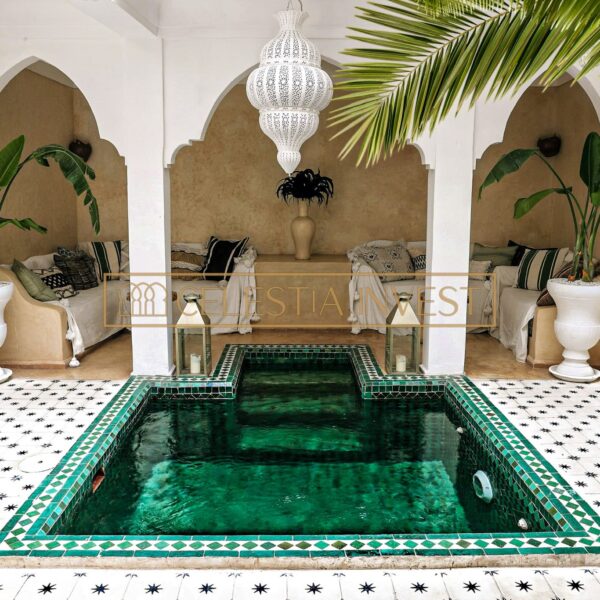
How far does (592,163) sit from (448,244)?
1.45 m

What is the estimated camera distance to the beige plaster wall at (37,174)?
8.24m

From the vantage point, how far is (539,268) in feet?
27.4

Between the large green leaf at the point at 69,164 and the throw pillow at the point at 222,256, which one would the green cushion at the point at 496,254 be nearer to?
the throw pillow at the point at 222,256

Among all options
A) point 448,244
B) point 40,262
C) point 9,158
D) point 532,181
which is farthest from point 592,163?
point 40,262

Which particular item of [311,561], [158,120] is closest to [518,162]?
[158,120]

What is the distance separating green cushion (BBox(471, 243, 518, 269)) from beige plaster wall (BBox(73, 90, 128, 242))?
5074 mm

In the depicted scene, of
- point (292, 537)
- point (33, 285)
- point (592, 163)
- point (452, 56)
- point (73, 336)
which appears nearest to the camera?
point (452, 56)

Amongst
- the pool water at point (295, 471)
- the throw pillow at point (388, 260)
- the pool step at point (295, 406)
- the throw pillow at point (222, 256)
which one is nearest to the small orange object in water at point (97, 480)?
the pool water at point (295, 471)

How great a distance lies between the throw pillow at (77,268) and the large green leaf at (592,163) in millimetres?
5774

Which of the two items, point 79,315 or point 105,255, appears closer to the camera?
point 79,315

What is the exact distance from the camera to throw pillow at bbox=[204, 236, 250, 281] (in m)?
9.15

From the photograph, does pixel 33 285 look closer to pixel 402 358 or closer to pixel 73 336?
pixel 73 336

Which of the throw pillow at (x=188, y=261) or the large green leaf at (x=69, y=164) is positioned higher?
the large green leaf at (x=69, y=164)

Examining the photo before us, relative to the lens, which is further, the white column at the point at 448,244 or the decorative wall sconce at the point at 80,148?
the decorative wall sconce at the point at 80,148
